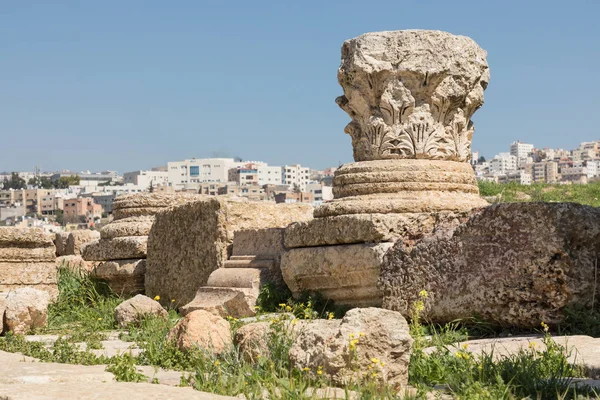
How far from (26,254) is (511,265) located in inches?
244

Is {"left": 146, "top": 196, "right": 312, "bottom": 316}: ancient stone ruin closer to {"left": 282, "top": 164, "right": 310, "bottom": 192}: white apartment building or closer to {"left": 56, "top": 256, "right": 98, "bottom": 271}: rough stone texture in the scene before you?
{"left": 56, "top": 256, "right": 98, "bottom": 271}: rough stone texture

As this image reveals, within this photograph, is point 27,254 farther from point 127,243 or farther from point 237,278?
point 237,278

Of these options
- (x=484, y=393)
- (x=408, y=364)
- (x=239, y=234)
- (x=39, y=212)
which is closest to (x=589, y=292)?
(x=408, y=364)

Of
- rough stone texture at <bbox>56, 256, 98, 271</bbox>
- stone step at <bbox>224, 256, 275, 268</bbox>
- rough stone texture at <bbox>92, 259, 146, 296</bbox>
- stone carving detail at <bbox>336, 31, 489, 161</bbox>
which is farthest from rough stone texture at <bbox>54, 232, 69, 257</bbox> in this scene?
stone carving detail at <bbox>336, 31, 489, 161</bbox>

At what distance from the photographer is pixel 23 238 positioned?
1035 cm

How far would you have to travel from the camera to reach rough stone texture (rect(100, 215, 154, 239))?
Result: 1118 centimetres

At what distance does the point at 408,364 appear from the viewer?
4648mm

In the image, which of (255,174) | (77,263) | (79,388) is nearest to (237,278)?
(79,388)

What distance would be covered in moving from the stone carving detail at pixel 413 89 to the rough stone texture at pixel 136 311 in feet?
7.65

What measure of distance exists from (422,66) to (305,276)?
81.0 inches

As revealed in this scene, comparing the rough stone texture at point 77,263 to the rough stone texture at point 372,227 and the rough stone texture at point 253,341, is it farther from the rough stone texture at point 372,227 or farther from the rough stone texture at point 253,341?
the rough stone texture at point 253,341

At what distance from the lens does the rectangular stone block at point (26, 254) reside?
10188 mm

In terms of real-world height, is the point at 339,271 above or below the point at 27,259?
above

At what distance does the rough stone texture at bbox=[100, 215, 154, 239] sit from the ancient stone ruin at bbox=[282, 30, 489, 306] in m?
3.61
